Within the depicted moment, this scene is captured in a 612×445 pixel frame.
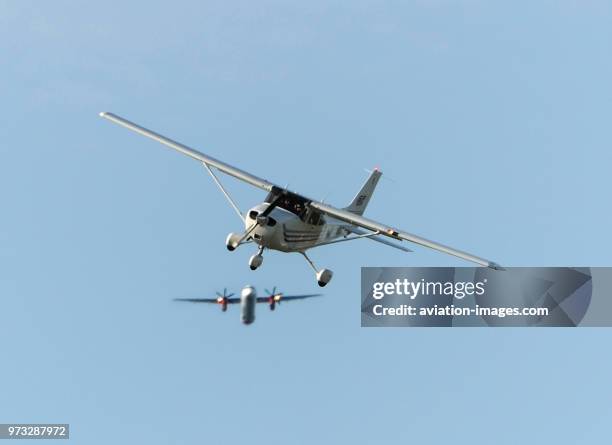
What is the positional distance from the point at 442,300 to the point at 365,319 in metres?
4.84

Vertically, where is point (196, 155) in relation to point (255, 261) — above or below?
Result: above

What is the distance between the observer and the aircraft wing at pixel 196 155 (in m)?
83.9

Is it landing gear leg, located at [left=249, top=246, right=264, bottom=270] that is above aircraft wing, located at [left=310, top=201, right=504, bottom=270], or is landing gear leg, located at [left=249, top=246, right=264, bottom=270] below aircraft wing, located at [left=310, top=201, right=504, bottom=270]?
below

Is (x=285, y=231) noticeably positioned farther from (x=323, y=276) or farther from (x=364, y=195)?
(x=364, y=195)

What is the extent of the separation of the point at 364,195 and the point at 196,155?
11.3 m

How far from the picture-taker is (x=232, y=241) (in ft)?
258

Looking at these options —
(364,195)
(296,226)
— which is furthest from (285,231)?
(364,195)

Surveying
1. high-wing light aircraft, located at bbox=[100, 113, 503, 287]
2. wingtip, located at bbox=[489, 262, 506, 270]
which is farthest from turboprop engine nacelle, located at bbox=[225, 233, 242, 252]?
wingtip, located at bbox=[489, 262, 506, 270]

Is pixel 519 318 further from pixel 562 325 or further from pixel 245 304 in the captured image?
pixel 245 304

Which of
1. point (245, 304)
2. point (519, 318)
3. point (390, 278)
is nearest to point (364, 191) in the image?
point (390, 278)

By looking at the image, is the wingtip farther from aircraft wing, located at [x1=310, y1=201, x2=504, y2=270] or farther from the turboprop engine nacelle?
the turboprop engine nacelle

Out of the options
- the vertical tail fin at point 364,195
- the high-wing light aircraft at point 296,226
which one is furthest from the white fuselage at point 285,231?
the vertical tail fin at point 364,195

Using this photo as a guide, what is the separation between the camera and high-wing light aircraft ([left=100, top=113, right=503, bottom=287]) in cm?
7844

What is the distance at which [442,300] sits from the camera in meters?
90.8
